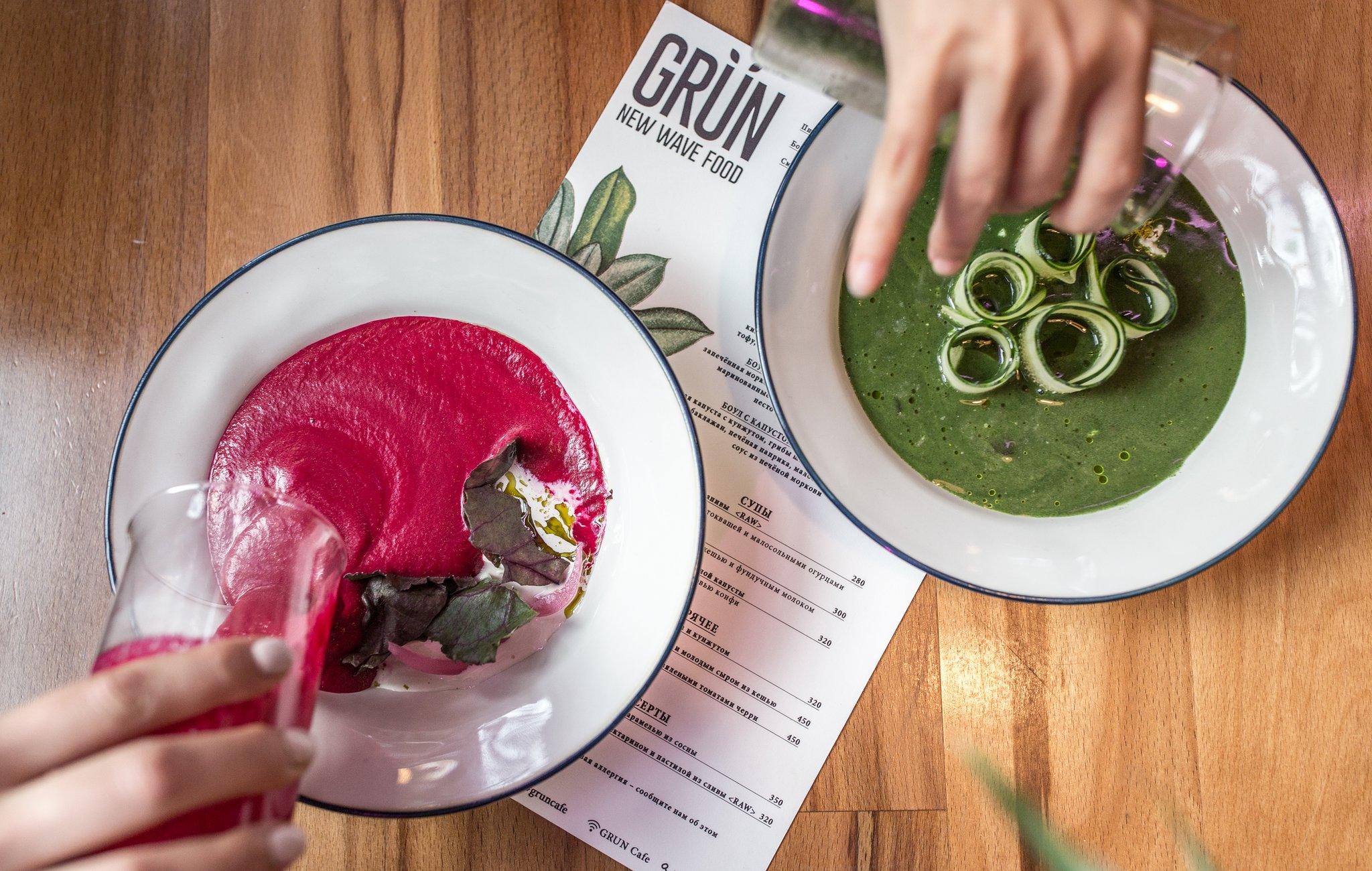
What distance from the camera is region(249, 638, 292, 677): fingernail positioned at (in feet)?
2.23

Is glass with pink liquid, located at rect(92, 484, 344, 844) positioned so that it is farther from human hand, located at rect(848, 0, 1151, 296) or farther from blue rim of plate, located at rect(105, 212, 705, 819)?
human hand, located at rect(848, 0, 1151, 296)

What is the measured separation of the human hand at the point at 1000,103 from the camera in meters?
0.64

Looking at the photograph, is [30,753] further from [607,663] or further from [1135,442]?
[1135,442]

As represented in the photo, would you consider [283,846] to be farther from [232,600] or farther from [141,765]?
[232,600]

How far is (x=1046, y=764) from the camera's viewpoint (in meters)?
1.12

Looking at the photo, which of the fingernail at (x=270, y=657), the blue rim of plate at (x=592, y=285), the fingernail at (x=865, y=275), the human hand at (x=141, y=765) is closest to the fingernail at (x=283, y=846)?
the human hand at (x=141, y=765)

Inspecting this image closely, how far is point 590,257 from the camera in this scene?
1140mm

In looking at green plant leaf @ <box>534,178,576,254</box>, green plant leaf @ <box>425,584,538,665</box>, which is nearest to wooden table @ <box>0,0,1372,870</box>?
green plant leaf @ <box>534,178,576,254</box>

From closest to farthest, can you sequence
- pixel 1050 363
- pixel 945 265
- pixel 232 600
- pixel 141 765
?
1. pixel 141 765
2. pixel 945 265
3. pixel 232 600
4. pixel 1050 363

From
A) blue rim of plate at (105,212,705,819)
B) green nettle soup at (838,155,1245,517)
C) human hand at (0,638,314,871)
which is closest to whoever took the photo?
human hand at (0,638,314,871)

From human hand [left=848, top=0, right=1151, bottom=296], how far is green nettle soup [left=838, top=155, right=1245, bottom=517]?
Result: 0.40 meters

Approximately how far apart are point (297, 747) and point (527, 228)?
699mm

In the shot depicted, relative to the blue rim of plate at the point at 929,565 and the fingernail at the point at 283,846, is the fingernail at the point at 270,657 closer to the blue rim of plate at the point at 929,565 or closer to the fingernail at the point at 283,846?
the fingernail at the point at 283,846

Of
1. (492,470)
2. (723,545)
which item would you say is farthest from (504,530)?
(723,545)
